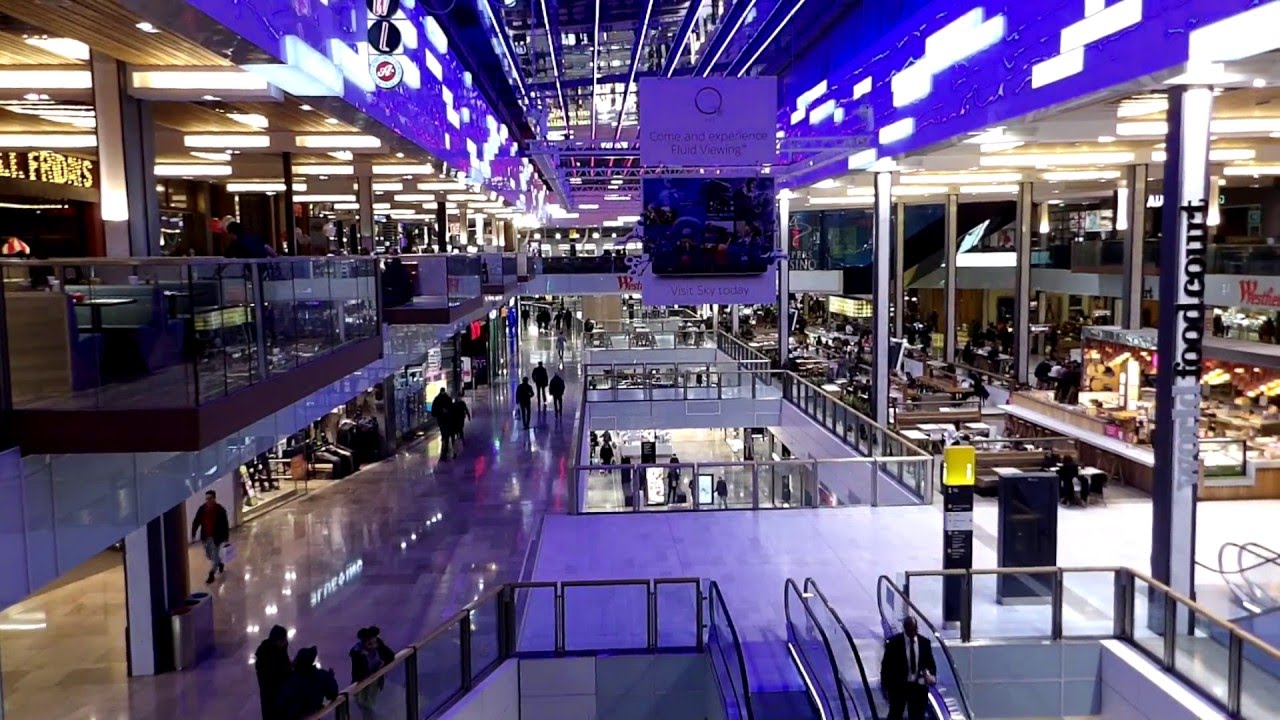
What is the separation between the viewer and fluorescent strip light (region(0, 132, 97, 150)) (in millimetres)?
11289

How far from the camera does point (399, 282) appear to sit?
1234 cm

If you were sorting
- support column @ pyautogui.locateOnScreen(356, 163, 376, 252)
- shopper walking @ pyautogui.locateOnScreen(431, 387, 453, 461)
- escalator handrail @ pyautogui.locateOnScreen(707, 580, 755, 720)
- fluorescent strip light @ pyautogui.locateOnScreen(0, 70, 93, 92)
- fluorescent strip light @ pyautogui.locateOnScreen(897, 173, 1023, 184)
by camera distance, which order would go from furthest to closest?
fluorescent strip light @ pyautogui.locateOnScreen(897, 173, 1023, 184) → shopper walking @ pyautogui.locateOnScreen(431, 387, 453, 461) → support column @ pyautogui.locateOnScreen(356, 163, 376, 252) → fluorescent strip light @ pyautogui.locateOnScreen(0, 70, 93, 92) → escalator handrail @ pyautogui.locateOnScreen(707, 580, 755, 720)

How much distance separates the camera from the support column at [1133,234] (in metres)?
19.9

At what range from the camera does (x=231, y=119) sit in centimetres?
1042

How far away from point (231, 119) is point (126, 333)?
5861 millimetres

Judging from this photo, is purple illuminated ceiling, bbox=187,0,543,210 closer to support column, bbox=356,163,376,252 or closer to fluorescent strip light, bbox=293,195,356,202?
support column, bbox=356,163,376,252

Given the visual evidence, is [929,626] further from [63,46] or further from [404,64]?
[404,64]

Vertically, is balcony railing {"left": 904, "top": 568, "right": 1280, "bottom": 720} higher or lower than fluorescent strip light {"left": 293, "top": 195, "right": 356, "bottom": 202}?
lower

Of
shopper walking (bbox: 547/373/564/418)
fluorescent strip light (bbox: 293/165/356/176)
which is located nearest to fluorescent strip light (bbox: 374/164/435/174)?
fluorescent strip light (bbox: 293/165/356/176)

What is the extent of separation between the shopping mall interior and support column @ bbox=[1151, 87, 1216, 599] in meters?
0.03

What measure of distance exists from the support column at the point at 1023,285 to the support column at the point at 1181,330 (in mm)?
17254

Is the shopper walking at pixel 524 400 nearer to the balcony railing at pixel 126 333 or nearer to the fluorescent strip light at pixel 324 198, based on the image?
the fluorescent strip light at pixel 324 198

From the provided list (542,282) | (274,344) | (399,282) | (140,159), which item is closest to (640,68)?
(399,282)

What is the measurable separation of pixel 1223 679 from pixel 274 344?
21.8ft
